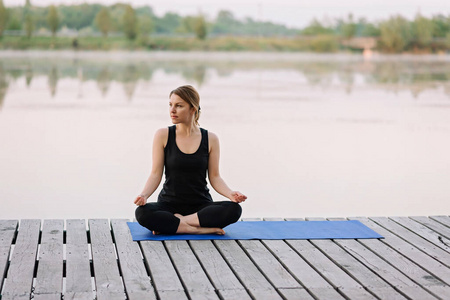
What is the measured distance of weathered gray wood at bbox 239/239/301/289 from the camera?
2.95 meters

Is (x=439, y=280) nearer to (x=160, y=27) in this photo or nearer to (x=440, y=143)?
(x=440, y=143)

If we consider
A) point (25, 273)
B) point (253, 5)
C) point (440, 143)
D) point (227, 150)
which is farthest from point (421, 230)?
point (253, 5)

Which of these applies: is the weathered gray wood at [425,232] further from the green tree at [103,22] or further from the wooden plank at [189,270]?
the green tree at [103,22]

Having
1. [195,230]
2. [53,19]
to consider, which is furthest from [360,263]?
[53,19]

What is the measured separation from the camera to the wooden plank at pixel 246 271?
9.28 feet

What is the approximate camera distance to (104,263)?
3.15 metres

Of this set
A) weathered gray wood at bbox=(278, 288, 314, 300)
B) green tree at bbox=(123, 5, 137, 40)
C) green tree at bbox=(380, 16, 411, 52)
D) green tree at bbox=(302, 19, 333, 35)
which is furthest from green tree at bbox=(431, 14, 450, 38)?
weathered gray wood at bbox=(278, 288, 314, 300)

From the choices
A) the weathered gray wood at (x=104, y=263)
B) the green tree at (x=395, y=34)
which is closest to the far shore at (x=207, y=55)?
the green tree at (x=395, y=34)

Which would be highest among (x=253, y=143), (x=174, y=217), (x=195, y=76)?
(x=174, y=217)

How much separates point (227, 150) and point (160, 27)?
881 inches

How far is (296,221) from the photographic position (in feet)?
13.3

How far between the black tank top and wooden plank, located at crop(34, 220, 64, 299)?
1.92 feet

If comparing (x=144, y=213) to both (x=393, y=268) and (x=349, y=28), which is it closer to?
(x=393, y=268)

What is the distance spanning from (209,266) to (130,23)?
28.4 metres
